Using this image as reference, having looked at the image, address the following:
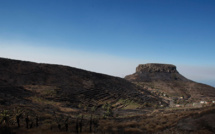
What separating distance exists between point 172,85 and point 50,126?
77760 mm

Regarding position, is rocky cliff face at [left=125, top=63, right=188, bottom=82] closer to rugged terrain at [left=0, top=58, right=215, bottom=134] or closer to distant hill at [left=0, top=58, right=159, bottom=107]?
rugged terrain at [left=0, top=58, right=215, bottom=134]

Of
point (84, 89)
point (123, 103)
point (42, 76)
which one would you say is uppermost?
point (42, 76)

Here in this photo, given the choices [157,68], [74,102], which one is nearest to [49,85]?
[74,102]

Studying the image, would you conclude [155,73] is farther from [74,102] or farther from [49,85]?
[74,102]

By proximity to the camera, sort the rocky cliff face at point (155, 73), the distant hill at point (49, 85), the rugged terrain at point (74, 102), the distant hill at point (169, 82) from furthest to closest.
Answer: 1. the rocky cliff face at point (155, 73)
2. the distant hill at point (169, 82)
3. the distant hill at point (49, 85)
4. the rugged terrain at point (74, 102)

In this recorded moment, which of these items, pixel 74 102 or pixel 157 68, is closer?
pixel 74 102

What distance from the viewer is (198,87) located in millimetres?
75875

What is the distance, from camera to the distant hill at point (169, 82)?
67.5 m

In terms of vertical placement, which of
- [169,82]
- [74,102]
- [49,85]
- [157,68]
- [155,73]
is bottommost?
[74,102]

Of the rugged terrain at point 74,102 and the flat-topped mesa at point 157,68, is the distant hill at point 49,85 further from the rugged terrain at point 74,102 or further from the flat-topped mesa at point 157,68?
the flat-topped mesa at point 157,68

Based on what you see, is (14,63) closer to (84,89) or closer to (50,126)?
(84,89)

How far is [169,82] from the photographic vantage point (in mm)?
86750

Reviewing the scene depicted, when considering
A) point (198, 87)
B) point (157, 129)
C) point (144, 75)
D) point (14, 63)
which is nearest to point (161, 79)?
point (144, 75)

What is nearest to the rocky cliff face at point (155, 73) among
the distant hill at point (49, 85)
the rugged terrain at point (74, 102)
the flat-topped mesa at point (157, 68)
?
the flat-topped mesa at point (157, 68)
